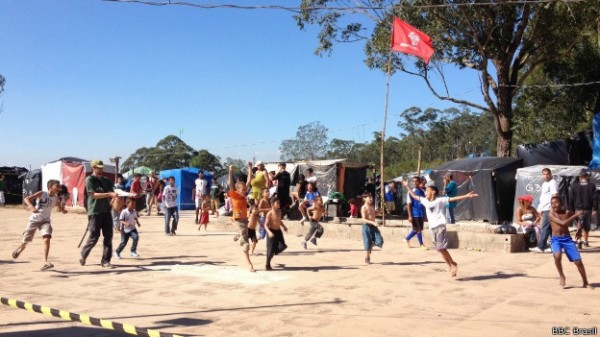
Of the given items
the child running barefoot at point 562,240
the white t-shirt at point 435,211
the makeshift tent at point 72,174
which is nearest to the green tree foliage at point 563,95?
the white t-shirt at point 435,211

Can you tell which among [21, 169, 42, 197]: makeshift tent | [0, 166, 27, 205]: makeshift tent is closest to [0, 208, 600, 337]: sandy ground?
[21, 169, 42, 197]: makeshift tent

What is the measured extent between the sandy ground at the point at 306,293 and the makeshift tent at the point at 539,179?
6.51 m

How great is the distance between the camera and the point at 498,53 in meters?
22.9

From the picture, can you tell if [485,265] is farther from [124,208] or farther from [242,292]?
[124,208]

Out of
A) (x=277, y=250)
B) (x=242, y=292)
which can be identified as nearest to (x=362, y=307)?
(x=242, y=292)

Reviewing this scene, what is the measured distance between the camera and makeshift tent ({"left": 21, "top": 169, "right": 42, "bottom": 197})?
3142 centimetres

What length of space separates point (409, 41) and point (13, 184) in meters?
29.9

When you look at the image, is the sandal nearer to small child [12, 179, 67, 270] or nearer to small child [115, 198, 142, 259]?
small child [12, 179, 67, 270]

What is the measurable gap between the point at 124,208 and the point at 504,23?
17.3m

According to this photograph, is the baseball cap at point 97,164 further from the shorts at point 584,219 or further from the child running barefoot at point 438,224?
the shorts at point 584,219

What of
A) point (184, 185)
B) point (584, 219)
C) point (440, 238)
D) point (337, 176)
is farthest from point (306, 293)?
point (184, 185)

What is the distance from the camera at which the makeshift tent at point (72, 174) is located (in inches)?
1066

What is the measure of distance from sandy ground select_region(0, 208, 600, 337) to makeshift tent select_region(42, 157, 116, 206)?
1543cm

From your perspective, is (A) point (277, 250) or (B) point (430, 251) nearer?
(A) point (277, 250)
